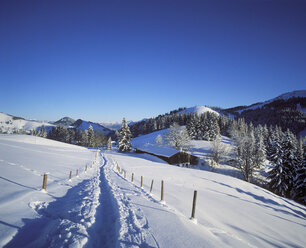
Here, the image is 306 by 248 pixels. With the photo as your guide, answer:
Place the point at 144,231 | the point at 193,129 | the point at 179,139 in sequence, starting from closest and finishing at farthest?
the point at 144,231
the point at 179,139
the point at 193,129

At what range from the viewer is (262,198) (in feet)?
58.1

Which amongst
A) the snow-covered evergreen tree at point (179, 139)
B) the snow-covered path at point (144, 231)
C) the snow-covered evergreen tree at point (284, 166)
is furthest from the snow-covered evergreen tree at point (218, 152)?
the snow-covered path at point (144, 231)

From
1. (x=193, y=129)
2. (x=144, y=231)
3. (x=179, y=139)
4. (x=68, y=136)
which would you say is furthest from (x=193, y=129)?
(x=68, y=136)

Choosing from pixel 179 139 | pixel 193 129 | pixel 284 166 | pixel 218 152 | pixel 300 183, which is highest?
pixel 193 129

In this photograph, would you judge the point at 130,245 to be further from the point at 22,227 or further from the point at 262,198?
the point at 262,198

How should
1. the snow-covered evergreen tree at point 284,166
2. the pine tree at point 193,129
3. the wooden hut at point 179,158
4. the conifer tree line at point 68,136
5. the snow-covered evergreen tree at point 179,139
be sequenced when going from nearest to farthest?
the snow-covered evergreen tree at point 284,166 → the wooden hut at point 179,158 → the snow-covered evergreen tree at point 179,139 → the pine tree at point 193,129 → the conifer tree line at point 68,136

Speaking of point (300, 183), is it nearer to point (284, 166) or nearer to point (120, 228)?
point (284, 166)

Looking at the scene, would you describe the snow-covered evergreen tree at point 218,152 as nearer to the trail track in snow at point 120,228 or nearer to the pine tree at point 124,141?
the pine tree at point 124,141

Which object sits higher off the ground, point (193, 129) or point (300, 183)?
point (193, 129)

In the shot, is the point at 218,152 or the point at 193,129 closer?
the point at 218,152

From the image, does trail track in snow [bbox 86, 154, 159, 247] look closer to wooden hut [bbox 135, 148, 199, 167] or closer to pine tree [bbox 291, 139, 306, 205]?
pine tree [bbox 291, 139, 306, 205]

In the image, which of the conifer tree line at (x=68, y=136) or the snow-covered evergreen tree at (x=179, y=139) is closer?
the snow-covered evergreen tree at (x=179, y=139)

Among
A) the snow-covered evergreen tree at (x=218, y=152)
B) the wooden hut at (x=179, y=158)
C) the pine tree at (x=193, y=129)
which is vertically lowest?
the wooden hut at (x=179, y=158)

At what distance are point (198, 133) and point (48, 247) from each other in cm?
6925
